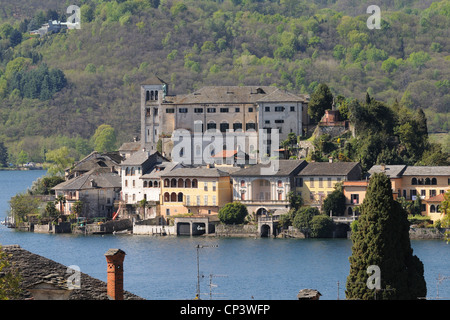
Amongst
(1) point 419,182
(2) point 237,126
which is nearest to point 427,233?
(1) point 419,182

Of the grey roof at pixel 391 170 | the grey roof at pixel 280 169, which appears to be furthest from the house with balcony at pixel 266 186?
the grey roof at pixel 391 170

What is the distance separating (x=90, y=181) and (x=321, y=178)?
20.9 metres

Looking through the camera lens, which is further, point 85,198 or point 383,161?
point 85,198

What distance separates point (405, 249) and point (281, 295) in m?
16.5

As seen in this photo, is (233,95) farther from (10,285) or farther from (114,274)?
(10,285)

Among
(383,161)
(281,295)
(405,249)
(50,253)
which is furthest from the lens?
(383,161)

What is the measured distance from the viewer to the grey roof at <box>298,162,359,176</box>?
278 ft

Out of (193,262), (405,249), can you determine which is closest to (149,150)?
(193,262)

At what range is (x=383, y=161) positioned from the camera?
88.0 meters

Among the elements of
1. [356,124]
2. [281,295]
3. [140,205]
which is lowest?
[281,295]

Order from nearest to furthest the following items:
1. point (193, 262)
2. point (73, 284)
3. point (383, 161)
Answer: point (73, 284) → point (193, 262) → point (383, 161)

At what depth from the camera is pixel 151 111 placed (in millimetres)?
105062

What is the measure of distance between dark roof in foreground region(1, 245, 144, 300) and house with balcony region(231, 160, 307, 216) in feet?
198
